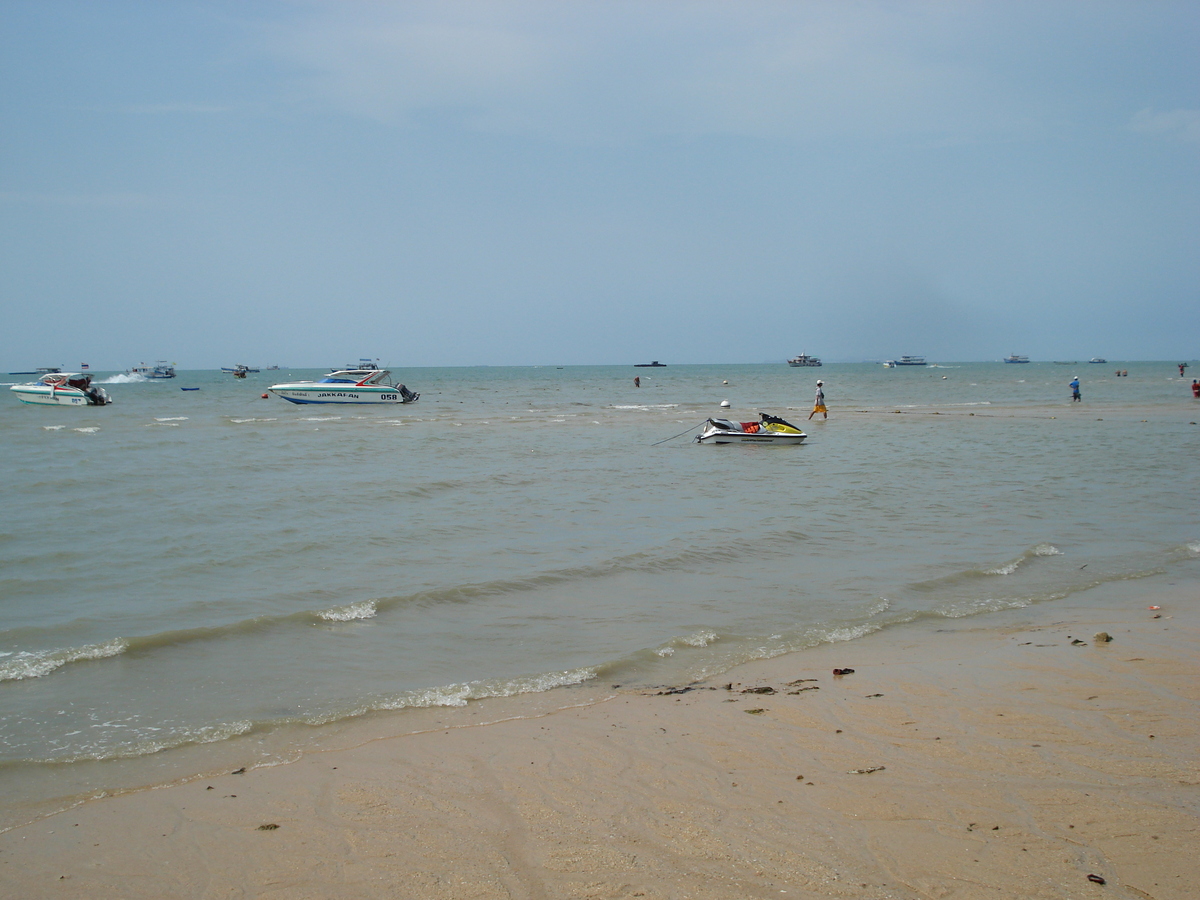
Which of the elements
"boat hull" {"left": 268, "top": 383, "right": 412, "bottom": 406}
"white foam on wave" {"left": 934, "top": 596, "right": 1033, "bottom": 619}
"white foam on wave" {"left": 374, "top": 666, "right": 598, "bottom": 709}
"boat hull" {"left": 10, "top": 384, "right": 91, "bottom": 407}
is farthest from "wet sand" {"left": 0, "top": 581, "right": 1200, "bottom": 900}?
"boat hull" {"left": 10, "top": 384, "right": 91, "bottom": 407}

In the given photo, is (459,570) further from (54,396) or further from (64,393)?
(54,396)

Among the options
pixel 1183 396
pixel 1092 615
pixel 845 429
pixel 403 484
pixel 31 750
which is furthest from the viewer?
pixel 1183 396

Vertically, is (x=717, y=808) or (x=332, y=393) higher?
(x=332, y=393)

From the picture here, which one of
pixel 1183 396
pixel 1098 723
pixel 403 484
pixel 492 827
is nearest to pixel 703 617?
pixel 1098 723

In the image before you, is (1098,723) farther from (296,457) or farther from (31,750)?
(296,457)

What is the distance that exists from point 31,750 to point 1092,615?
10.2 metres

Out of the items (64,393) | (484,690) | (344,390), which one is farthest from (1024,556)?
(64,393)

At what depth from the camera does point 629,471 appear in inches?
914

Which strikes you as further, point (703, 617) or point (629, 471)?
point (629, 471)

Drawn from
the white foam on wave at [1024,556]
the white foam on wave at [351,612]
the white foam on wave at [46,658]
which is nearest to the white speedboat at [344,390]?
the white foam on wave at [351,612]

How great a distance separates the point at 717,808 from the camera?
5.01 meters

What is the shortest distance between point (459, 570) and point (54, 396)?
5676 centimetres

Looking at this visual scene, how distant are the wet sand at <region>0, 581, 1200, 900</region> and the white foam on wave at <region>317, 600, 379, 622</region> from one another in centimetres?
340

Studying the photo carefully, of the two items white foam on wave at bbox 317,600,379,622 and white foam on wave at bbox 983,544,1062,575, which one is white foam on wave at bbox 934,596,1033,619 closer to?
white foam on wave at bbox 983,544,1062,575
